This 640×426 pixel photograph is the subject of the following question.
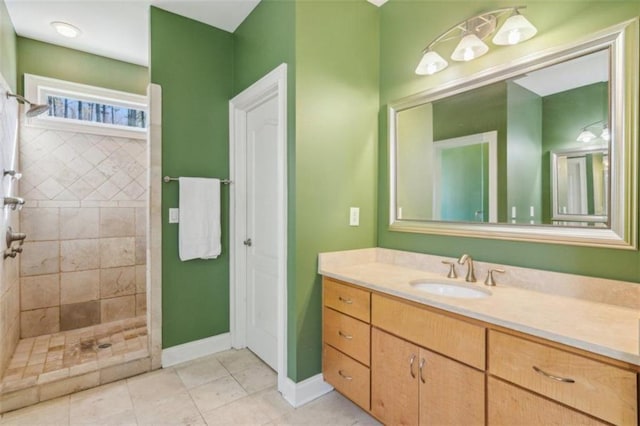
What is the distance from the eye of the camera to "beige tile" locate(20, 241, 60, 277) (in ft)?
9.04

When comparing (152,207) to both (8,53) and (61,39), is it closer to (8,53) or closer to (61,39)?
(8,53)

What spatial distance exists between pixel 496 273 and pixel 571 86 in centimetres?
95

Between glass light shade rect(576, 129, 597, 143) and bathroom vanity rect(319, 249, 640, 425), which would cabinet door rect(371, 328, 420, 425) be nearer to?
bathroom vanity rect(319, 249, 640, 425)

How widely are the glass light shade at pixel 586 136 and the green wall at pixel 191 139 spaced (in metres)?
2.32

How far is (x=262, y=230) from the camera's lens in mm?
2500

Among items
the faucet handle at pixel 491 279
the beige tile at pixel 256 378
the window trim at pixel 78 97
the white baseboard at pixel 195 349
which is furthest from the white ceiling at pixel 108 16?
the beige tile at pixel 256 378

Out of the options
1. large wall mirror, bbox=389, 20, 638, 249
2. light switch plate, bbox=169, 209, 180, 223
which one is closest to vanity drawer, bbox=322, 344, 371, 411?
large wall mirror, bbox=389, 20, 638, 249

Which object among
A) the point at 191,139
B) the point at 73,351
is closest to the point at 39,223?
the point at 73,351

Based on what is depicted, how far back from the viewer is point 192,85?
2.53 metres

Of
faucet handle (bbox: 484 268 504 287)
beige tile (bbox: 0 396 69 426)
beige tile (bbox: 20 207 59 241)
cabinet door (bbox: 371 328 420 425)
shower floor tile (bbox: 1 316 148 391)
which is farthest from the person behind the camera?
beige tile (bbox: 20 207 59 241)

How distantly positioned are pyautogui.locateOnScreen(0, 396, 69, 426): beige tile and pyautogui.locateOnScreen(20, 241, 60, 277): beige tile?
1.32 metres

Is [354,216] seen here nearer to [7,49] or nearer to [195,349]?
[195,349]

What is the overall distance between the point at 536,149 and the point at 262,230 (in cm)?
183

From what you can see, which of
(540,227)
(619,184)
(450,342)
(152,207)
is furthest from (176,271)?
(619,184)
